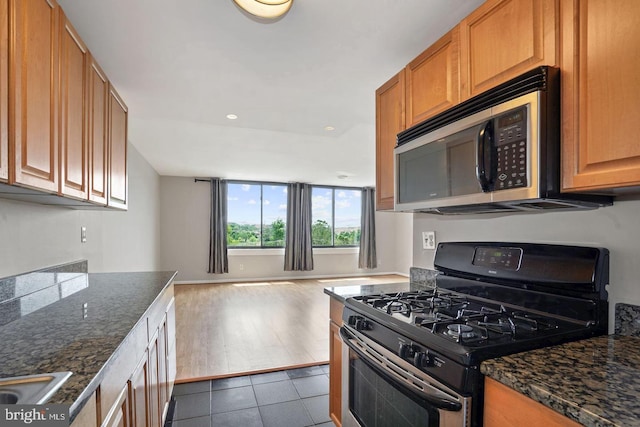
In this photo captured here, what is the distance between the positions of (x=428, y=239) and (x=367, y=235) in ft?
20.8

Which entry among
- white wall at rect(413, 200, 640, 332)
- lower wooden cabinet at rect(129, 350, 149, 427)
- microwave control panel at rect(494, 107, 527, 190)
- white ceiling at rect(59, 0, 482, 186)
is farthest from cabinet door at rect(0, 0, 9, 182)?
white wall at rect(413, 200, 640, 332)

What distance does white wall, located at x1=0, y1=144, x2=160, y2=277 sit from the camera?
160 centimetres

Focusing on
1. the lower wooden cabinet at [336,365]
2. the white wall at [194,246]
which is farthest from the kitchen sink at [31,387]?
the white wall at [194,246]

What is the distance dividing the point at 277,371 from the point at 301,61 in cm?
245

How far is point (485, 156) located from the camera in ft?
3.95

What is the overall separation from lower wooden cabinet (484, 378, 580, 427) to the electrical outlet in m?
1.22

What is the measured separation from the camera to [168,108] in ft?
8.65

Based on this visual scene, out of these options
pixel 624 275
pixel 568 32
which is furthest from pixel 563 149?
pixel 624 275

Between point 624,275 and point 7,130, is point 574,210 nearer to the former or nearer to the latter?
point 624,275

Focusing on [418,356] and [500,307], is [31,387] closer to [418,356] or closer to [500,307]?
[418,356]

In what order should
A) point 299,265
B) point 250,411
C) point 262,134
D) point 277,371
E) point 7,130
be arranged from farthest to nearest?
point 299,265, point 262,134, point 277,371, point 250,411, point 7,130

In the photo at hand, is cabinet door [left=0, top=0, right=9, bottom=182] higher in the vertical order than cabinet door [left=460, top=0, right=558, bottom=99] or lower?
lower

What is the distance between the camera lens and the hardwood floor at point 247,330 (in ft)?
9.65

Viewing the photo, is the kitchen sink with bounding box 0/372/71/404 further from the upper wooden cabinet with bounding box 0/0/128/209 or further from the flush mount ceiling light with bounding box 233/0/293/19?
the flush mount ceiling light with bounding box 233/0/293/19
